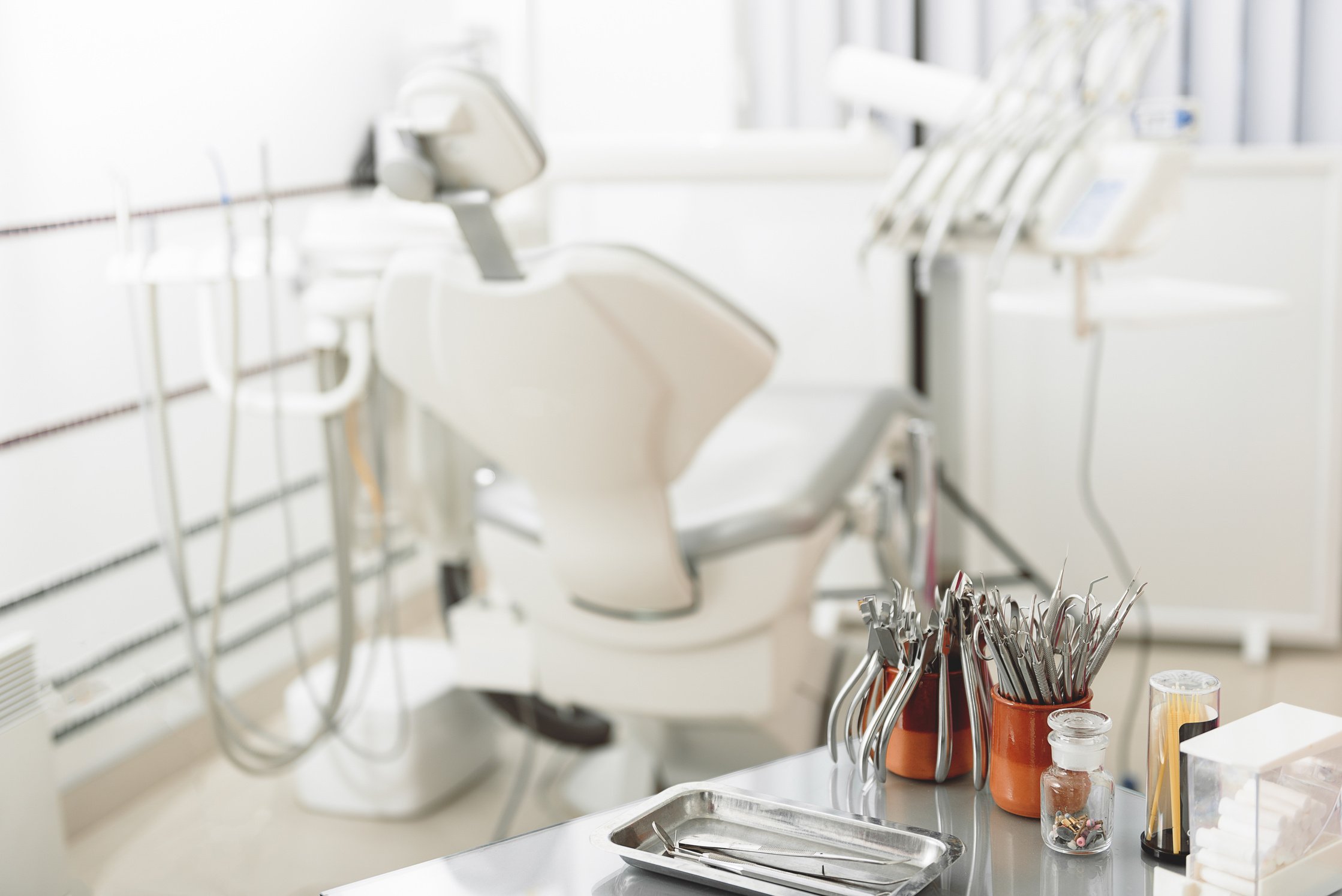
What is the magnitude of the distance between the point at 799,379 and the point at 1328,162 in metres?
1.10

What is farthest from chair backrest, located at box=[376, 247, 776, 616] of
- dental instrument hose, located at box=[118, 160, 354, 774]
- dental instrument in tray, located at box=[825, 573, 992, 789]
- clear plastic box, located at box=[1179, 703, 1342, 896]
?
clear plastic box, located at box=[1179, 703, 1342, 896]

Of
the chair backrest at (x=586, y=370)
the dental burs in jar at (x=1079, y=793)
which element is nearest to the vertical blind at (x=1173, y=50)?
the chair backrest at (x=586, y=370)

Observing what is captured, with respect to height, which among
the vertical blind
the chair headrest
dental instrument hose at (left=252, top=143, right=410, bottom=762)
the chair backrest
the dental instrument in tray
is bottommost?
dental instrument hose at (left=252, top=143, right=410, bottom=762)

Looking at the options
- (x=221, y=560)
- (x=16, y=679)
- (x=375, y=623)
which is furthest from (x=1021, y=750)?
(x=375, y=623)

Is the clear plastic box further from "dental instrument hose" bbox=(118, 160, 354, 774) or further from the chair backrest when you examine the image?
"dental instrument hose" bbox=(118, 160, 354, 774)

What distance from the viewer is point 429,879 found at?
2.94ft

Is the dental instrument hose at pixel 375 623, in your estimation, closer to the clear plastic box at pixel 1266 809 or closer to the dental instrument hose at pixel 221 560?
the dental instrument hose at pixel 221 560

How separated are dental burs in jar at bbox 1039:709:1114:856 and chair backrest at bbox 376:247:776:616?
68 centimetres

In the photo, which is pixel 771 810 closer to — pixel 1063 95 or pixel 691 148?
pixel 1063 95

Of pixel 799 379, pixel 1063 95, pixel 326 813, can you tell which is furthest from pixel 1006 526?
pixel 326 813

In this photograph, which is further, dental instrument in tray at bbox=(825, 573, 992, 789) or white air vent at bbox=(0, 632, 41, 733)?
white air vent at bbox=(0, 632, 41, 733)

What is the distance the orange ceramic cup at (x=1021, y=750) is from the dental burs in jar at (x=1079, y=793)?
32mm

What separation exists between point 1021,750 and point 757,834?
0.20 metres

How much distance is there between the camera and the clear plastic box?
2.63ft
